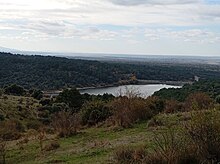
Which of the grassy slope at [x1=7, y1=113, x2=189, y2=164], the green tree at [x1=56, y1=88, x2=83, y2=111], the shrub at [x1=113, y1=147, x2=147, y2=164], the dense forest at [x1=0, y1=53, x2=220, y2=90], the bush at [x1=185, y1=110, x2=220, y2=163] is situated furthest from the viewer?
the dense forest at [x1=0, y1=53, x2=220, y2=90]

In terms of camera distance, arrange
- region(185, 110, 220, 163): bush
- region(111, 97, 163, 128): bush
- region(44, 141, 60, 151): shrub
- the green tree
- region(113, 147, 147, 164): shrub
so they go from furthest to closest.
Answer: the green tree < region(111, 97, 163, 128): bush < region(44, 141, 60, 151): shrub < region(113, 147, 147, 164): shrub < region(185, 110, 220, 163): bush

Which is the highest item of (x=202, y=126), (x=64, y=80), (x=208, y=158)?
(x=202, y=126)

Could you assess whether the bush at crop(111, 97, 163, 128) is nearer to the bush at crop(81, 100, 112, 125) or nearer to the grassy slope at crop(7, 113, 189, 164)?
the grassy slope at crop(7, 113, 189, 164)

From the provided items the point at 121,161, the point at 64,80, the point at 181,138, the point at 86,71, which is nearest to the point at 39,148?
the point at 121,161

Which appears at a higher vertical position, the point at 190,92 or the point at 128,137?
the point at 128,137

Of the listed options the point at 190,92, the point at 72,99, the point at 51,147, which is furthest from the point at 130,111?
the point at 72,99

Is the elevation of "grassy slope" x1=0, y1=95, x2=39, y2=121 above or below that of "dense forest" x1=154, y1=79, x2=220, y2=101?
below

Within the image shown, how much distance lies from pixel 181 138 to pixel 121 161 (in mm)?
1585

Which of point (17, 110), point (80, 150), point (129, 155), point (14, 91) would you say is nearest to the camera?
point (129, 155)

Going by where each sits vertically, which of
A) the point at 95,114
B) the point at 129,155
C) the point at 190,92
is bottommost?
the point at 190,92

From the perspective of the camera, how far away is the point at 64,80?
10250 centimetres

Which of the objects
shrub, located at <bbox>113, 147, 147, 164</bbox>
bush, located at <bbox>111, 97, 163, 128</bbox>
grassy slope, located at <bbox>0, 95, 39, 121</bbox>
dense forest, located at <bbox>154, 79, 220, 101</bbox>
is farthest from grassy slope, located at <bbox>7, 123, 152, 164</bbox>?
dense forest, located at <bbox>154, 79, 220, 101</bbox>

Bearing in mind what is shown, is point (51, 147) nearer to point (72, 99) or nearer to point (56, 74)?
point (72, 99)

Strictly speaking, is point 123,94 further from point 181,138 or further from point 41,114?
point 41,114
